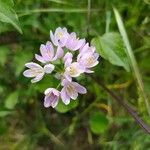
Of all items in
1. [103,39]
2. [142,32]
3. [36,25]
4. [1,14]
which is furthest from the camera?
[142,32]

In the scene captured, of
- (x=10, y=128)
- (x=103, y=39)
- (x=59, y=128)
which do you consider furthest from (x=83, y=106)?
(x=103, y=39)

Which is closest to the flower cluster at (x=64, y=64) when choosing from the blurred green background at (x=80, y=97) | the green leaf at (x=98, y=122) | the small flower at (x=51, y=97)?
the small flower at (x=51, y=97)

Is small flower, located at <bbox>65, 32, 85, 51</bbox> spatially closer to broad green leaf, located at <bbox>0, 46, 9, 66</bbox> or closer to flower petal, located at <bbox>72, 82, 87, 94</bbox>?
flower petal, located at <bbox>72, 82, 87, 94</bbox>

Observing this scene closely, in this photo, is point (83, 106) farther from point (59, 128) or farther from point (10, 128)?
point (10, 128)

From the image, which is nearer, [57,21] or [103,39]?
[103,39]

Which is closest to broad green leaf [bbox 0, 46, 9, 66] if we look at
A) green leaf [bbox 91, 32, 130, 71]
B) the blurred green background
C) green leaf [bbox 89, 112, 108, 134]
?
the blurred green background

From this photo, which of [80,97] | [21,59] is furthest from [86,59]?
[80,97]
